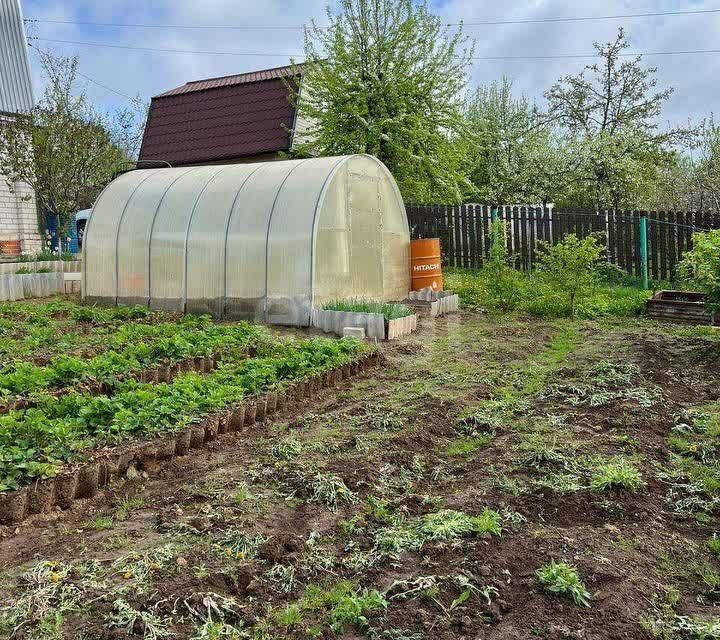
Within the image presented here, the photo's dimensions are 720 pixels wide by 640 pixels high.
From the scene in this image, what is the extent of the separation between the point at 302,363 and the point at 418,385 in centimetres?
130

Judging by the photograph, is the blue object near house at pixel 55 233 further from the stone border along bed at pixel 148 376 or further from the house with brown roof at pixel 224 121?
the stone border along bed at pixel 148 376

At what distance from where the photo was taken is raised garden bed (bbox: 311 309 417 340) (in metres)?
9.98

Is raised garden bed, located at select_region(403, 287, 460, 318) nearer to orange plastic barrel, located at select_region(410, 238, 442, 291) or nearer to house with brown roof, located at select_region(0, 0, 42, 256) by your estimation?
orange plastic barrel, located at select_region(410, 238, 442, 291)

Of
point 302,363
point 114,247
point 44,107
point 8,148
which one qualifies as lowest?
point 302,363

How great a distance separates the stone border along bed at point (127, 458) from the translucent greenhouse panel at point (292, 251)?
3.81 metres

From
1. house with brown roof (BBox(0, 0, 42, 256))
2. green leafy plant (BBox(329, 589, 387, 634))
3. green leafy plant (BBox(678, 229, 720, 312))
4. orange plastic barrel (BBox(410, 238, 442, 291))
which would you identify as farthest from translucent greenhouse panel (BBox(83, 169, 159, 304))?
green leafy plant (BBox(329, 589, 387, 634))

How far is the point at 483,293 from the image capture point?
12.7 meters

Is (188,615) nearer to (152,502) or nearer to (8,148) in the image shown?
(152,502)

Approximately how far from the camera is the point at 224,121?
995 inches

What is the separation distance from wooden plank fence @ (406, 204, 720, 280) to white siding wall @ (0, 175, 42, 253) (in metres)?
12.6

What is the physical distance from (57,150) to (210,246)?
358 inches

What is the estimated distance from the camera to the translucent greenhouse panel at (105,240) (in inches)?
513

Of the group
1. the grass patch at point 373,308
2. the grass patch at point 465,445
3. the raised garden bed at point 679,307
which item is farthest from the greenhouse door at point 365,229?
the grass patch at point 465,445

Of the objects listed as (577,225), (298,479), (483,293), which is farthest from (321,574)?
(577,225)
